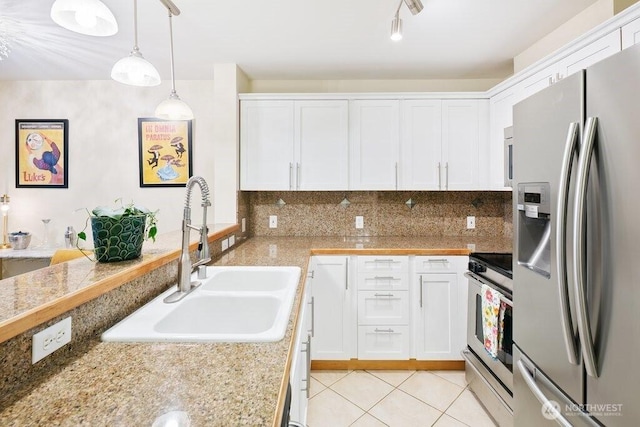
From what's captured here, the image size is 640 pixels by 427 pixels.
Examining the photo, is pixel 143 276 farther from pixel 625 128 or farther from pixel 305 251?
pixel 625 128

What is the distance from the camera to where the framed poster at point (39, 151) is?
3107 millimetres

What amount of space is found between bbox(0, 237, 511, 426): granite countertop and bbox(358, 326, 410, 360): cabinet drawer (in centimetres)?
157

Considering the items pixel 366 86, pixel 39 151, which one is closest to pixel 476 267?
pixel 366 86

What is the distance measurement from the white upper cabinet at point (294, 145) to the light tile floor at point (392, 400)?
1.54 meters

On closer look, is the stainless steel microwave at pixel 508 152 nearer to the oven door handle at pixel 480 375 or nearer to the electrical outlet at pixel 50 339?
the oven door handle at pixel 480 375

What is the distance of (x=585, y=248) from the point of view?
2.95 ft

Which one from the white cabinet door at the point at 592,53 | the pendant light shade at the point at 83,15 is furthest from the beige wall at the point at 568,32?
the pendant light shade at the point at 83,15

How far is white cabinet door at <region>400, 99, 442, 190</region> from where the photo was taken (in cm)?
270

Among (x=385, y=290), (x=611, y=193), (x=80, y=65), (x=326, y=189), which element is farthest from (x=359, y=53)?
(x=80, y=65)

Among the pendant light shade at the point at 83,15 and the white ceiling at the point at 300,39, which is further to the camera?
the white ceiling at the point at 300,39

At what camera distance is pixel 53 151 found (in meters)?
3.11

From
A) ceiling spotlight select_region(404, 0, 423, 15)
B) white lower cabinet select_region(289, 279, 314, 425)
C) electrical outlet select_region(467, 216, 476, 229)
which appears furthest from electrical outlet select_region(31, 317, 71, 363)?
electrical outlet select_region(467, 216, 476, 229)

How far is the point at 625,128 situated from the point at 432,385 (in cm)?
202

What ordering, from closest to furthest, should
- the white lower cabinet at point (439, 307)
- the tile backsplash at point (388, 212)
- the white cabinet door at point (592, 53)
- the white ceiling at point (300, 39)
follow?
1. the white cabinet door at point (592, 53)
2. the white ceiling at point (300, 39)
3. the white lower cabinet at point (439, 307)
4. the tile backsplash at point (388, 212)
